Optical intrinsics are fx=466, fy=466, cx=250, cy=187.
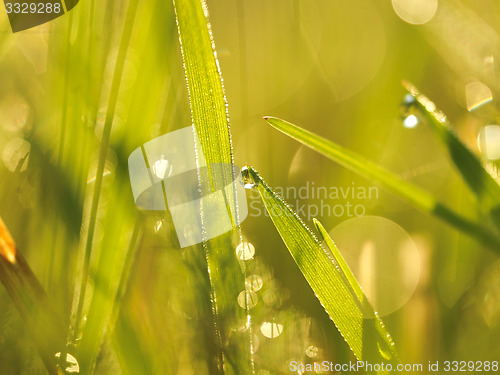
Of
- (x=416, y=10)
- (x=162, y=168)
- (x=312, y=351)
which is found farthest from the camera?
(x=416, y=10)

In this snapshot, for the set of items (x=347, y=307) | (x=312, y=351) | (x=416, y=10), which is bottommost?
(x=312, y=351)

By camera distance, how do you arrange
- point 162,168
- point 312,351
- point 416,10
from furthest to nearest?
point 416,10 < point 162,168 < point 312,351

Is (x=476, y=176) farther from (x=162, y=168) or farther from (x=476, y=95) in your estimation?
(x=476, y=95)

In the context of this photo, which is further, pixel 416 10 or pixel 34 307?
pixel 416 10

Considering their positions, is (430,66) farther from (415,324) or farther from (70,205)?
(70,205)

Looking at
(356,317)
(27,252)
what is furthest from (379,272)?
(27,252)

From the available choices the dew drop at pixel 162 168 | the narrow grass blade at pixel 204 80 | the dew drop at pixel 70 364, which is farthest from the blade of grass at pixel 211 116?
the dew drop at pixel 162 168

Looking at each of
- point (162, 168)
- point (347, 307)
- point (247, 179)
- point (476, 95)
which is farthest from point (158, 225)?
point (476, 95)
